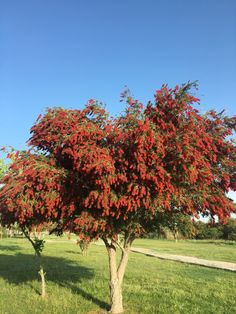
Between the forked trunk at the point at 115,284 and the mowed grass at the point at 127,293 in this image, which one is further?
the mowed grass at the point at 127,293

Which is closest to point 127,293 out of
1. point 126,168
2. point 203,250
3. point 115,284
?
point 115,284

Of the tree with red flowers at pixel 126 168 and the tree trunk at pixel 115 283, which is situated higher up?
the tree with red flowers at pixel 126 168

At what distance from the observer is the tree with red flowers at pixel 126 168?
8250 mm

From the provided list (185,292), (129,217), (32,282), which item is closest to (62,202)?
(129,217)

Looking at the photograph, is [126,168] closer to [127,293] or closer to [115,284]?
[115,284]

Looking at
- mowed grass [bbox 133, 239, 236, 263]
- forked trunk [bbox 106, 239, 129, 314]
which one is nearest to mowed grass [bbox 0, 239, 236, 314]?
forked trunk [bbox 106, 239, 129, 314]

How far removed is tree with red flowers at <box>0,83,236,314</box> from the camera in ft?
27.1

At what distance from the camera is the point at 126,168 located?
28.5 feet

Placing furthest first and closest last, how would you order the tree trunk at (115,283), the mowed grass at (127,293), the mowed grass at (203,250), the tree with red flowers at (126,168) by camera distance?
the mowed grass at (203,250) < the mowed grass at (127,293) < the tree trunk at (115,283) < the tree with red flowers at (126,168)

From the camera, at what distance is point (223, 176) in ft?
30.8

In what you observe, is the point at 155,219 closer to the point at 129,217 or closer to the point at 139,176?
the point at 129,217

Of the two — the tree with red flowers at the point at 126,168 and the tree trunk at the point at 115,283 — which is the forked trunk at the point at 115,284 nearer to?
the tree trunk at the point at 115,283

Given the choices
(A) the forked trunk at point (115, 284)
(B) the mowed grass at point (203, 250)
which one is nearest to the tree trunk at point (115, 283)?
(A) the forked trunk at point (115, 284)

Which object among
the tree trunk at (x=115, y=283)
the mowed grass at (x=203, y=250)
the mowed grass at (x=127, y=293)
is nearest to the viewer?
the tree trunk at (x=115, y=283)
